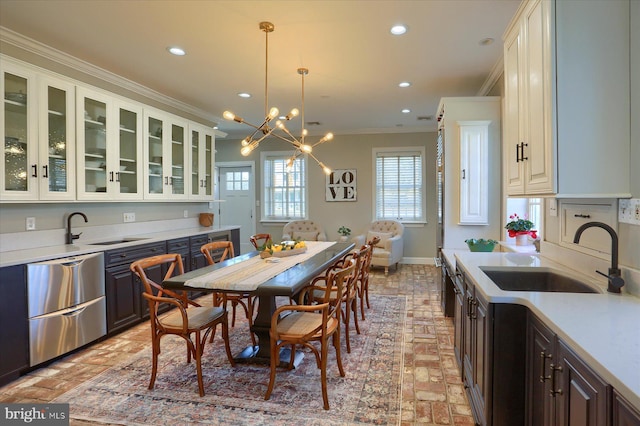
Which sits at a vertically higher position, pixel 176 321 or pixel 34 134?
pixel 34 134

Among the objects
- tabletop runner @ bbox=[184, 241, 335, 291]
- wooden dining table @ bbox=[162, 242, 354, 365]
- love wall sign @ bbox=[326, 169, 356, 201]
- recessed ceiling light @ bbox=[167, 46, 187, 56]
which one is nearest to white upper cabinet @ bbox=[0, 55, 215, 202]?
recessed ceiling light @ bbox=[167, 46, 187, 56]

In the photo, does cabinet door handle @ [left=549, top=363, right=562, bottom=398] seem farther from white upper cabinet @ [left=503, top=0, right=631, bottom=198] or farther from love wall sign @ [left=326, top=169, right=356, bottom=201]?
love wall sign @ [left=326, top=169, right=356, bottom=201]

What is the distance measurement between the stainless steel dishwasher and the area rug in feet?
1.65

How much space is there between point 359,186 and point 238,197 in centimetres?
265

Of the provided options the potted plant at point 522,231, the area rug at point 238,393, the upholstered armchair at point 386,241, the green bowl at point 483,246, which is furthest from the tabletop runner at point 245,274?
the upholstered armchair at point 386,241

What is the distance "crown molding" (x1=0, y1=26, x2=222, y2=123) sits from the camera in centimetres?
310

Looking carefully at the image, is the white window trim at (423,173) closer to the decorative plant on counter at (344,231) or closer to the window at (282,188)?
the decorative plant on counter at (344,231)

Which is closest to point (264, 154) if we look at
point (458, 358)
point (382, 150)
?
point (382, 150)

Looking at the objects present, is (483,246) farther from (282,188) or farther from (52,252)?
(282,188)

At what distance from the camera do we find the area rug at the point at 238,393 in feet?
6.97

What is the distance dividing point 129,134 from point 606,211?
170 inches

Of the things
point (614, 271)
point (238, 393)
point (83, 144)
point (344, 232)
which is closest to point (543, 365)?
A: point (614, 271)

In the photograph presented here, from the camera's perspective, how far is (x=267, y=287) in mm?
2240

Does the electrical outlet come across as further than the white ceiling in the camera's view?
No
